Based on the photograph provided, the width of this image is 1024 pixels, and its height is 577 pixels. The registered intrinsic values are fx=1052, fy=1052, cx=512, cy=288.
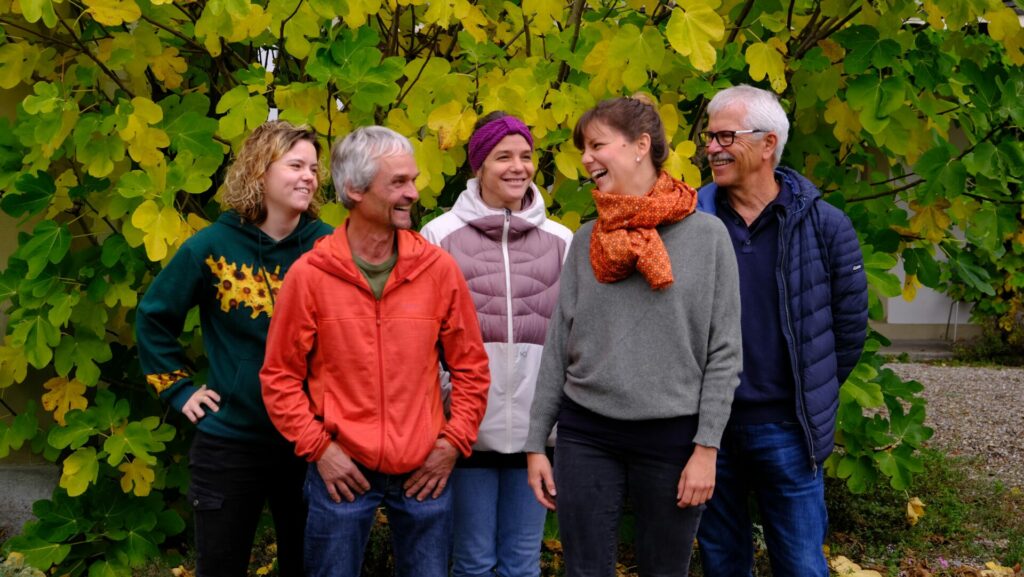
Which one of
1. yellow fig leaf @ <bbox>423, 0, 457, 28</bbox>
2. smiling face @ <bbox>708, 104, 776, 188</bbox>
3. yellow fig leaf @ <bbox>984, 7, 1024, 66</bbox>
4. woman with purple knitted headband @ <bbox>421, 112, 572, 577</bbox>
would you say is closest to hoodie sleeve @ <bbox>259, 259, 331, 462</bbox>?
woman with purple knitted headband @ <bbox>421, 112, 572, 577</bbox>

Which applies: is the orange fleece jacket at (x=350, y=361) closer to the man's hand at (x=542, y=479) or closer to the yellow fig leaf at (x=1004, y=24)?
the man's hand at (x=542, y=479)

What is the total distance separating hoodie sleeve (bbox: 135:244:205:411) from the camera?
278 centimetres

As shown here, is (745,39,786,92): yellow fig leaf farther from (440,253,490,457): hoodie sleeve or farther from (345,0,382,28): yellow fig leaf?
(440,253,490,457): hoodie sleeve

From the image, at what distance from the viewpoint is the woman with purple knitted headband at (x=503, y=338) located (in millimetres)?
2828

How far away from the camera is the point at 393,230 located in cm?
259

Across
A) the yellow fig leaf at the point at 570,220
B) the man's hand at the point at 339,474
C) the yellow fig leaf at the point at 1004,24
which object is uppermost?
the yellow fig leaf at the point at 1004,24

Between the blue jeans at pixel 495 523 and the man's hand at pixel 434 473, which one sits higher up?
the man's hand at pixel 434 473

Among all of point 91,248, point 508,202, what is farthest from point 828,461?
point 91,248

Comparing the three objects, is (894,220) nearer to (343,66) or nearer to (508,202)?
(508,202)

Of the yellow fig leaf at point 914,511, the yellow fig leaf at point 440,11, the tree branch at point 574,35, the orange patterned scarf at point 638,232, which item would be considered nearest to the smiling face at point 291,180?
the yellow fig leaf at point 440,11

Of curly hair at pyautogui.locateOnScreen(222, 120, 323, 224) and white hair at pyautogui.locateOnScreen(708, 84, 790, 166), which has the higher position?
white hair at pyautogui.locateOnScreen(708, 84, 790, 166)

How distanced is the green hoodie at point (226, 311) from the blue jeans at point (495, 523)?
0.54 meters

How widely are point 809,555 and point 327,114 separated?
1907 millimetres

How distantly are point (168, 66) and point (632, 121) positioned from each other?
77.5 inches
